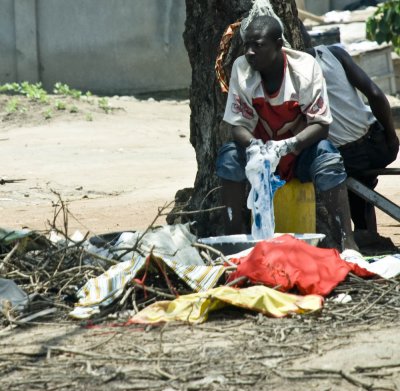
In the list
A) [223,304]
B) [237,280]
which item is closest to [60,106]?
[237,280]

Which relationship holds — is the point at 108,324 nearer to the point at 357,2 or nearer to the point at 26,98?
the point at 26,98

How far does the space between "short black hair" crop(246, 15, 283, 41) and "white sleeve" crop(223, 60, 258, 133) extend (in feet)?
0.83

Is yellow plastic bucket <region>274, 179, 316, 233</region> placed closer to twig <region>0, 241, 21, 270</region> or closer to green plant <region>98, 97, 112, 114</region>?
twig <region>0, 241, 21, 270</region>

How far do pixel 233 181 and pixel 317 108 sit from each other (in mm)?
563

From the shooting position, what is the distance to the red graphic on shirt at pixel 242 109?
17.8 ft

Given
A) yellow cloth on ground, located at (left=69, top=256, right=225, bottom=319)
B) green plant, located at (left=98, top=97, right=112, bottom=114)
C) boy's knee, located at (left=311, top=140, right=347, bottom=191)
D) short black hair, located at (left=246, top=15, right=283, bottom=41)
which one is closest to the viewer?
yellow cloth on ground, located at (left=69, top=256, right=225, bottom=319)

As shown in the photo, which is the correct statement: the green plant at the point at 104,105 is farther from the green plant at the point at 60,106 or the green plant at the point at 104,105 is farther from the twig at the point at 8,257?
the twig at the point at 8,257

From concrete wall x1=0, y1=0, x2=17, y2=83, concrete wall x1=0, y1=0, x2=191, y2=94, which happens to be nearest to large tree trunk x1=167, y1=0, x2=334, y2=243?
concrete wall x1=0, y1=0, x2=191, y2=94

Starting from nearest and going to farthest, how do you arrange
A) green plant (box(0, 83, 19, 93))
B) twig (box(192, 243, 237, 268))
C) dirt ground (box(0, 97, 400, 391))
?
dirt ground (box(0, 97, 400, 391)) → twig (box(192, 243, 237, 268)) → green plant (box(0, 83, 19, 93))

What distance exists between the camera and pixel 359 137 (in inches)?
237

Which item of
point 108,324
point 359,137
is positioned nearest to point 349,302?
point 108,324

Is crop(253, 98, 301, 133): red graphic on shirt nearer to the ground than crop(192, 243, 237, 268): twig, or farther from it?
farther from it

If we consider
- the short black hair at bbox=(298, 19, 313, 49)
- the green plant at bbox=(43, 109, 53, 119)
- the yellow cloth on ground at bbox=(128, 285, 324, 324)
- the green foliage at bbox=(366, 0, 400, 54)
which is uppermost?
the short black hair at bbox=(298, 19, 313, 49)

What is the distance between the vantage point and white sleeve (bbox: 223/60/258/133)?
5410mm
